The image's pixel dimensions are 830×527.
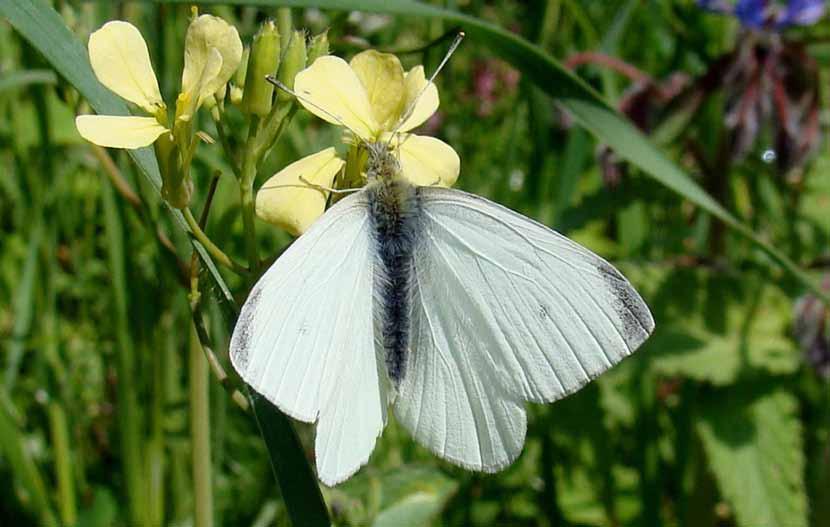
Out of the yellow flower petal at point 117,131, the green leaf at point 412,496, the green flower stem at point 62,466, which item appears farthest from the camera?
the green flower stem at point 62,466

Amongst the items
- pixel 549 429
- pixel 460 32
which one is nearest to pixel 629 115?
pixel 549 429

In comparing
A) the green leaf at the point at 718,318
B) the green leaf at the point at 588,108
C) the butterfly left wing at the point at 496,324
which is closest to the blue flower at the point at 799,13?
the green leaf at the point at 718,318

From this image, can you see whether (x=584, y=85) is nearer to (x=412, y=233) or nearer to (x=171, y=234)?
(x=412, y=233)

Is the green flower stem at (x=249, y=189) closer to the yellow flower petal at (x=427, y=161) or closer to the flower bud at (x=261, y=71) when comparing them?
the flower bud at (x=261, y=71)

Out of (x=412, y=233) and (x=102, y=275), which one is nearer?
(x=412, y=233)

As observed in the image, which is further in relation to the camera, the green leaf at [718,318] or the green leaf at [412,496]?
the green leaf at [718,318]
